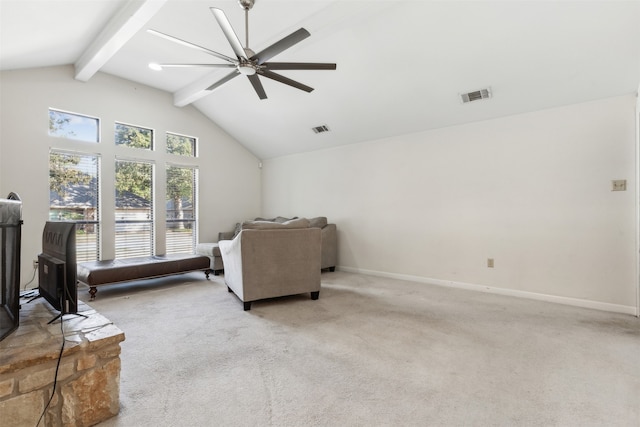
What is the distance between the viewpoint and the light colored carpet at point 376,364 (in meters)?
1.58

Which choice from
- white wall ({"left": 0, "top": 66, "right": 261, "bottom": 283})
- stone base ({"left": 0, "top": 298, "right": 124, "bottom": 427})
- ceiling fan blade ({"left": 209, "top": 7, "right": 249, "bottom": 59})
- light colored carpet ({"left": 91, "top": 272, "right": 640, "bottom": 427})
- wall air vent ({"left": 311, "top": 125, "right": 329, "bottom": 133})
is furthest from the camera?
wall air vent ({"left": 311, "top": 125, "right": 329, "bottom": 133})

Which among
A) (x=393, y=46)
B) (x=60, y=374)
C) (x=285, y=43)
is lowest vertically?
(x=60, y=374)

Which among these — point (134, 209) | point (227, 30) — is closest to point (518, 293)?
point (227, 30)

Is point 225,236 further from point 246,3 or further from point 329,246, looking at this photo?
point 246,3

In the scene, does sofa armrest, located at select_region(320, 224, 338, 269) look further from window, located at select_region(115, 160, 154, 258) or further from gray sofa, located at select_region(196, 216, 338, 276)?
window, located at select_region(115, 160, 154, 258)

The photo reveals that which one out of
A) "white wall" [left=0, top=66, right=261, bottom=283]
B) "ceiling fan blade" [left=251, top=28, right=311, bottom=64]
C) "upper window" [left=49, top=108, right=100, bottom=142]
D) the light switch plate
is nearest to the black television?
"ceiling fan blade" [left=251, top=28, right=311, bottom=64]

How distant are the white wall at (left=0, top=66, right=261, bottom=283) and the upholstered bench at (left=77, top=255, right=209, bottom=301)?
1.02 metres

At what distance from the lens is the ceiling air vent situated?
3.71 metres

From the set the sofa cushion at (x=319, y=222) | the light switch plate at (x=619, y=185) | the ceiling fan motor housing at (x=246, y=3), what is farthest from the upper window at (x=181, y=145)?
the light switch plate at (x=619, y=185)

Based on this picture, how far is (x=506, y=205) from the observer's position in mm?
3961

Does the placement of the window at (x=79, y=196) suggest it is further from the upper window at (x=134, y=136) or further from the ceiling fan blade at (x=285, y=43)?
the ceiling fan blade at (x=285, y=43)

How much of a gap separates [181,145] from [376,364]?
5.43 m

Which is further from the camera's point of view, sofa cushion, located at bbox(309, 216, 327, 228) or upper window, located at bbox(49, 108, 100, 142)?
sofa cushion, located at bbox(309, 216, 327, 228)

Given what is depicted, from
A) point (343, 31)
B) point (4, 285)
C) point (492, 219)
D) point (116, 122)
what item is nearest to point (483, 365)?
point (492, 219)
